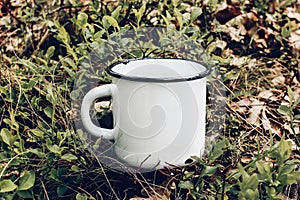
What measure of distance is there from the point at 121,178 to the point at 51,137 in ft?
0.66

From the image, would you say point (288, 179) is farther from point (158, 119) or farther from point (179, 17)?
point (179, 17)

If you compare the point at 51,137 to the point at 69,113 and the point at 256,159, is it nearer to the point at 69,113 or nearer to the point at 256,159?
the point at 69,113

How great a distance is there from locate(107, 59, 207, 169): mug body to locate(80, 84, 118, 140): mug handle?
19 millimetres

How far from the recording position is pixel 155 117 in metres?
1.22

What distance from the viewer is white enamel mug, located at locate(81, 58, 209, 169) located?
121 centimetres

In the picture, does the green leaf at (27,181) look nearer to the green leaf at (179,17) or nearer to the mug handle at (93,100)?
the mug handle at (93,100)

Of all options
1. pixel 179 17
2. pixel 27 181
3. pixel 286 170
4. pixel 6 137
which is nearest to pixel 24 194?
pixel 27 181

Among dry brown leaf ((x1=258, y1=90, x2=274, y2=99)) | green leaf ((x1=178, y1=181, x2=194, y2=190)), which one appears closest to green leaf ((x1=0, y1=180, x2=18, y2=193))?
green leaf ((x1=178, y1=181, x2=194, y2=190))

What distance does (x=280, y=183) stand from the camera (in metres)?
1.13

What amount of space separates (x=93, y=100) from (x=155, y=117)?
17 cm

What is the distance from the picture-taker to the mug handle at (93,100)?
50.6 inches

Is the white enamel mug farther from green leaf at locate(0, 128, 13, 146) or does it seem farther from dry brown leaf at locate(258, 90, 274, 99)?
dry brown leaf at locate(258, 90, 274, 99)

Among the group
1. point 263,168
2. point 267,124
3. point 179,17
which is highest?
point 179,17

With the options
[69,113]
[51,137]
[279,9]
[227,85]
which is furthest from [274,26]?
[51,137]
